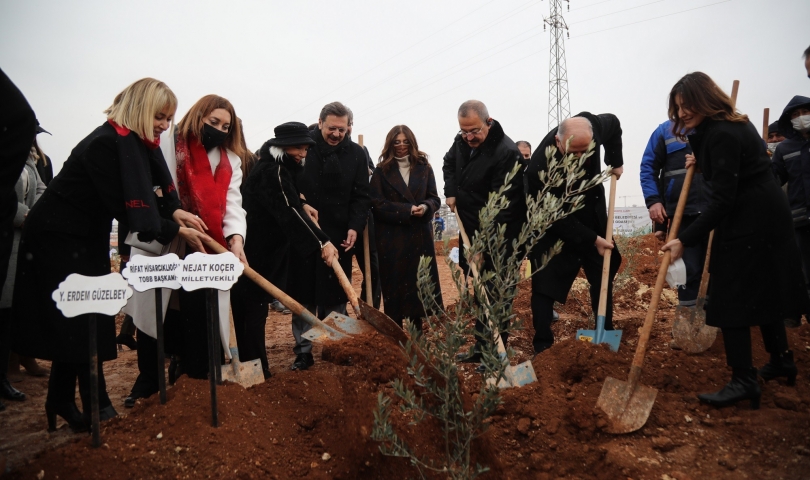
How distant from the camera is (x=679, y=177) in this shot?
4676mm

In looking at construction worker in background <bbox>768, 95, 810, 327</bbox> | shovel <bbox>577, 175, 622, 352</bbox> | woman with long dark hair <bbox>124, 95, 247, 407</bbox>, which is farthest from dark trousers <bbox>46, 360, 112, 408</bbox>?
construction worker in background <bbox>768, 95, 810, 327</bbox>

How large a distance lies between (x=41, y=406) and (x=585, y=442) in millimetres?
3286

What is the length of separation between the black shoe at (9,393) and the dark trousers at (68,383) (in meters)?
1.03

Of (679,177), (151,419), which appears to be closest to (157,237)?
(151,419)

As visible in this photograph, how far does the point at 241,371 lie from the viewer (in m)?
3.37

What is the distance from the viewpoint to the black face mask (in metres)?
3.39

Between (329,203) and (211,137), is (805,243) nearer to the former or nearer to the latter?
(329,203)

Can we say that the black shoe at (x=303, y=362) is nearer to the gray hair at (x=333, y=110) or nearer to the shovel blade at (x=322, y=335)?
the shovel blade at (x=322, y=335)

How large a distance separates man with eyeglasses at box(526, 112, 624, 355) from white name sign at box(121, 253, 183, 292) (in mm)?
2288

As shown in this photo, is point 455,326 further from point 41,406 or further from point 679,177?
point 679,177

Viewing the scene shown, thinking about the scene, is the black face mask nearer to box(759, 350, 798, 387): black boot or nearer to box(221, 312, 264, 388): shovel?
box(221, 312, 264, 388): shovel

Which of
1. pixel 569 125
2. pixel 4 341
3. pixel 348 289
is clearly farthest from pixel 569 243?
pixel 4 341

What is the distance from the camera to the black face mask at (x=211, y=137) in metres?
3.39

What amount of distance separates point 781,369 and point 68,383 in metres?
3.98
